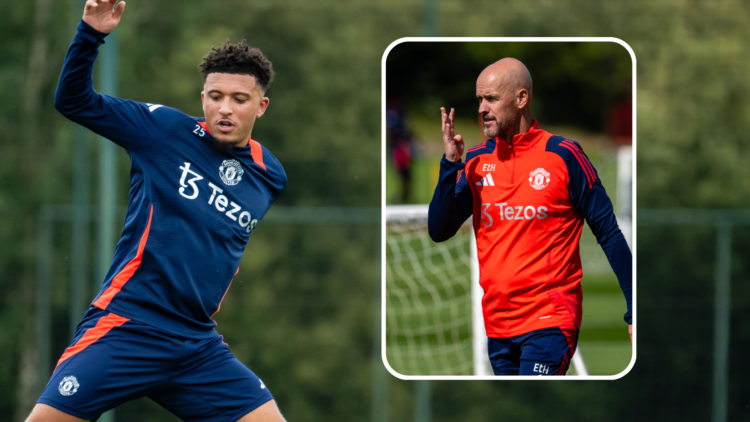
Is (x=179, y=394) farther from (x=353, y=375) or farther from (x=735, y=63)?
(x=735, y=63)

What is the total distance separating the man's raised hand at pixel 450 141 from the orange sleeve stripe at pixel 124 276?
1.12 meters

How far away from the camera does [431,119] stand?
24.0 ft

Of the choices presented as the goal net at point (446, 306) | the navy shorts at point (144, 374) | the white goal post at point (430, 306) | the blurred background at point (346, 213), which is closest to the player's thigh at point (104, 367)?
the navy shorts at point (144, 374)

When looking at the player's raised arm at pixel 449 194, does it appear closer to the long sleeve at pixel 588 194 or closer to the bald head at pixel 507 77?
the bald head at pixel 507 77

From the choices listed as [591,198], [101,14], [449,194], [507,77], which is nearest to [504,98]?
[507,77]

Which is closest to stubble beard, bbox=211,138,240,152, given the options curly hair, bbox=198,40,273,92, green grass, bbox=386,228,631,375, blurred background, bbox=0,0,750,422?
curly hair, bbox=198,40,273,92

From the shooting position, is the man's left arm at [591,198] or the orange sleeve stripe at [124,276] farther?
the man's left arm at [591,198]

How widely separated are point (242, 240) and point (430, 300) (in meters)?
3.76

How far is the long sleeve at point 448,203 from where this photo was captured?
10.2ft

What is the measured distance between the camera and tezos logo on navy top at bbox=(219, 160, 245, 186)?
311 centimetres

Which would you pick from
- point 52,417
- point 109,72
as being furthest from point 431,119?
point 52,417

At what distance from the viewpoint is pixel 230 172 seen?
313 centimetres

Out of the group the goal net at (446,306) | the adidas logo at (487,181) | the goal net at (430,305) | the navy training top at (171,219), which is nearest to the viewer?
the navy training top at (171,219)

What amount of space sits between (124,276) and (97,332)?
0.23m
